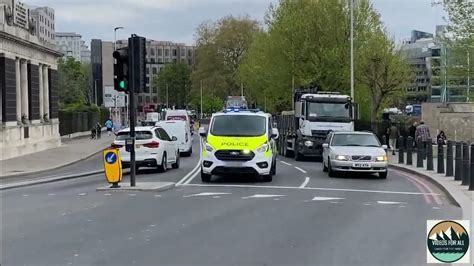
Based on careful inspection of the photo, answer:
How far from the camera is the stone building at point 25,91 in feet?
106

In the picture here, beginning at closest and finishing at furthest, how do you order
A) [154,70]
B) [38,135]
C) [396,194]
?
[396,194] < [38,135] < [154,70]

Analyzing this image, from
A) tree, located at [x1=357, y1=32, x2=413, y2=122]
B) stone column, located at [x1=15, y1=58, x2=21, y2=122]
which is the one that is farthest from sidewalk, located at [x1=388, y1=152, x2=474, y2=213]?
stone column, located at [x1=15, y1=58, x2=21, y2=122]

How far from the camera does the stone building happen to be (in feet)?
106

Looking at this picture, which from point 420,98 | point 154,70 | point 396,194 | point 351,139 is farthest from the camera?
point 154,70

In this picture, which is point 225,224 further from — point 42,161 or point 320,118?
point 42,161

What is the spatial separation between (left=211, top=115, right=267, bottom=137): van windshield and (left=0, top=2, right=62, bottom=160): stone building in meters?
14.9

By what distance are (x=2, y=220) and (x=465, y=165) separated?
437 inches

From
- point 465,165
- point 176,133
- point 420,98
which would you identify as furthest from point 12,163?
point 420,98

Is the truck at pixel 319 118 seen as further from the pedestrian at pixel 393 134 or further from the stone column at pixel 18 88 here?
the stone column at pixel 18 88

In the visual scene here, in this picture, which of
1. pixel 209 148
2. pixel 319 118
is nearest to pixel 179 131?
pixel 319 118

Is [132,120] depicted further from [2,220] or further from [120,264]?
[120,264]

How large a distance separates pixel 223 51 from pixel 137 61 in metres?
87.3

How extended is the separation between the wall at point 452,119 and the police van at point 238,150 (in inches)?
905

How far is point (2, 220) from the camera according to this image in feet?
39.5
